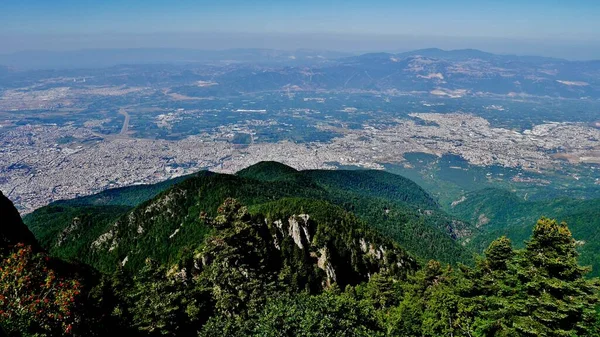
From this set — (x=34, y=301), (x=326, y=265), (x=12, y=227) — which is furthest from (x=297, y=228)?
(x=34, y=301)

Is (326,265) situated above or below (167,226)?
above

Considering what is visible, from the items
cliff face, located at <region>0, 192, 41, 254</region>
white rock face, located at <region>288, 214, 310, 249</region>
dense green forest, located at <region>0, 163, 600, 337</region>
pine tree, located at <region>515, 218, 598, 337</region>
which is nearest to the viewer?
dense green forest, located at <region>0, 163, 600, 337</region>

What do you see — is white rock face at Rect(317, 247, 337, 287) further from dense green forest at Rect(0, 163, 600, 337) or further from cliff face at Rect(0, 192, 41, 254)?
cliff face at Rect(0, 192, 41, 254)

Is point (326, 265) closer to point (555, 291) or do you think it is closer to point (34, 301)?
point (555, 291)

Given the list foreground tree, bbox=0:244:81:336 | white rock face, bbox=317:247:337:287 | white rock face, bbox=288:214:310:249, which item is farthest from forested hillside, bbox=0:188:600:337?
white rock face, bbox=288:214:310:249

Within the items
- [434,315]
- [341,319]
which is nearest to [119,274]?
[341,319]

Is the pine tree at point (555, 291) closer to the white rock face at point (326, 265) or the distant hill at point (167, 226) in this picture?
the white rock face at point (326, 265)

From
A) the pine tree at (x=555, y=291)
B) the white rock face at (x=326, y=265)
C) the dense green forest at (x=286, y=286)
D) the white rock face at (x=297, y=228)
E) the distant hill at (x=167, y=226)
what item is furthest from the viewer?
the distant hill at (x=167, y=226)

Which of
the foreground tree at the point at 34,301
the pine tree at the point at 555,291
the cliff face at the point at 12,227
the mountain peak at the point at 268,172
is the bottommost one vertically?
the mountain peak at the point at 268,172

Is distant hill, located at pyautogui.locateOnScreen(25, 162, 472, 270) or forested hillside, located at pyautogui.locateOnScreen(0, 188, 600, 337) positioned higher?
forested hillside, located at pyautogui.locateOnScreen(0, 188, 600, 337)

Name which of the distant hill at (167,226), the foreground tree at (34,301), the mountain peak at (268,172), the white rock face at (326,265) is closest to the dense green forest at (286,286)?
the foreground tree at (34,301)

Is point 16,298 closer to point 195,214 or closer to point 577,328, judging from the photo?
point 577,328
